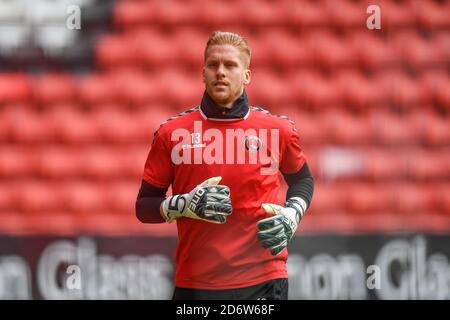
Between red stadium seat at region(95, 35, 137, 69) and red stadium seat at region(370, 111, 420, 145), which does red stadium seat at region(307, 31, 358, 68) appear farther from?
red stadium seat at region(95, 35, 137, 69)

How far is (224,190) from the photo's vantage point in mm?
2252

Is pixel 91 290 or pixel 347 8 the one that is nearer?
pixel 91 290

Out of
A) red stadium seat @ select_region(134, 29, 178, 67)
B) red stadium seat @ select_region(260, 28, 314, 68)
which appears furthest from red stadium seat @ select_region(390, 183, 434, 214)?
red stadium seat @ select_region(134, 29, 178, 67)

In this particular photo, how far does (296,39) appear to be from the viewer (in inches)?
191

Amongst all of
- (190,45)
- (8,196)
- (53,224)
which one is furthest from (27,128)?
(190,45)

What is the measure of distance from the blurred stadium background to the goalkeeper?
5.93 feet

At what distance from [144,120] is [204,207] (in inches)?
96.2

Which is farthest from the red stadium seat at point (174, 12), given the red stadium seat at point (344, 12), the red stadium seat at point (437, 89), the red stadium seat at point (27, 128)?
the red stadium seat at point (437, 89)

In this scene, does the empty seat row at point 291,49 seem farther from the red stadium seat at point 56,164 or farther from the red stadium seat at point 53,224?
the red stadium seat at point 53,224

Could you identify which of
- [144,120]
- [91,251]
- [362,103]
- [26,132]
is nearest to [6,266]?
[91,251]

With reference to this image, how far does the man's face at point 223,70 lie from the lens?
2287 mm

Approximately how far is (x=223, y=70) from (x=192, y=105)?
2.35 m

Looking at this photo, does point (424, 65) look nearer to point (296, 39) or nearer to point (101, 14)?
point (296, 39)

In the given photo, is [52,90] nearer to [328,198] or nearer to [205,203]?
[328,198]
